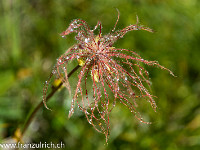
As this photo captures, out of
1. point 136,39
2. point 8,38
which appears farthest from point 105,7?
point 8,38

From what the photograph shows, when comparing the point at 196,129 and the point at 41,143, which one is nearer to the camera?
the point at 41,143

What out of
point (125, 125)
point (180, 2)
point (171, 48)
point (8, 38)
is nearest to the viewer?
point (125, 125)

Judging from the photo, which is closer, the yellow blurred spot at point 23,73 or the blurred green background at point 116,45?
the blurred green background at point 116,45

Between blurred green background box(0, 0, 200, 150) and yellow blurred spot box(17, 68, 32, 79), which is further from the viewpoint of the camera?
yellow blurred spot box(17, 68, 32, 79)

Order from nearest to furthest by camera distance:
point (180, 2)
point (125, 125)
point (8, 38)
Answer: point (125, 125)
point (8, 38)
point (180, 2)

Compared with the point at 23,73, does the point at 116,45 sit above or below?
above

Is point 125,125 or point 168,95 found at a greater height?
point 168,95

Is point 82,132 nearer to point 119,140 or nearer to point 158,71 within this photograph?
point 119,140

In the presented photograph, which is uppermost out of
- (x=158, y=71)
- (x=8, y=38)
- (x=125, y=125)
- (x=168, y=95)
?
(x=8, y=38)
